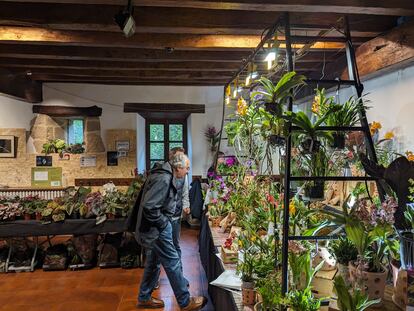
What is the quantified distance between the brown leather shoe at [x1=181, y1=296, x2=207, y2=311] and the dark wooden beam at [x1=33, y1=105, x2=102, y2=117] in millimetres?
A: 4350

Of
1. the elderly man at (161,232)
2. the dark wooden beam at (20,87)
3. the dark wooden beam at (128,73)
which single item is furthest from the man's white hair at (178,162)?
the dark wooden beam at (20,87)

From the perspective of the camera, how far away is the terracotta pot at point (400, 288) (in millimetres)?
1489

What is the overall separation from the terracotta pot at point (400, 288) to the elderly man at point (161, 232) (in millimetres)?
1935

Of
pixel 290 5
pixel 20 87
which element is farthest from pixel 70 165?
pixel 290 5

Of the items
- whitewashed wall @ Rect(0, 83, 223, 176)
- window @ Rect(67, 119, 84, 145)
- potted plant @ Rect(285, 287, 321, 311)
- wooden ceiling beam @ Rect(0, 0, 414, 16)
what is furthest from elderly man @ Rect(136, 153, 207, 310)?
window @ Rect(67, 119, 84, 145)

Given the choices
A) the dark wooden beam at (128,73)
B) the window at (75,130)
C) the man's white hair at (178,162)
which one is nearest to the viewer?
the man's white hair at (178,162)

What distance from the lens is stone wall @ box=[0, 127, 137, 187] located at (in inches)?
241

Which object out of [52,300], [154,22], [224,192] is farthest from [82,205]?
[154,22]

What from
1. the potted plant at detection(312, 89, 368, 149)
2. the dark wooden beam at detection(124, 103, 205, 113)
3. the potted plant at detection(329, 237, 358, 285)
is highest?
the dark wooden beam at detection(124, 103, 205, 113)

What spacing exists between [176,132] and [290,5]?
481cm

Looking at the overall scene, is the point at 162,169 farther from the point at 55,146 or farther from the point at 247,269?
the point at 55,146

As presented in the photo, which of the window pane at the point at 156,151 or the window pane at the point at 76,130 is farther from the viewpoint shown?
the window pane at the point at 156,151

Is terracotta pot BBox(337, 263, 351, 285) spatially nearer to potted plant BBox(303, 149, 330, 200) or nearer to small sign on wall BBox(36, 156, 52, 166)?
potted plant BBox(303, 149, 330, 200)

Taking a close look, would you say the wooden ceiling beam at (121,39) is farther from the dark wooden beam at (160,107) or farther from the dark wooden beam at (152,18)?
the dark wooden beam at (160,107)
